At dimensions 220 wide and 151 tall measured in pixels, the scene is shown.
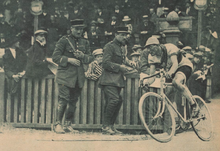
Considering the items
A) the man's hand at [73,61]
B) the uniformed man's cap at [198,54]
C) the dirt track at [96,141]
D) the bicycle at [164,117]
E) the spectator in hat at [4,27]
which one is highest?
the spectator in hat at [4,27]

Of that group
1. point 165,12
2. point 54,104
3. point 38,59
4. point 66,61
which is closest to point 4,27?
point 38,59

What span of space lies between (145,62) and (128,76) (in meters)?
0.47

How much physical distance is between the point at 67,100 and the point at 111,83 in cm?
78

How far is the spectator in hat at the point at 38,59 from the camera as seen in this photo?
20.4 feet

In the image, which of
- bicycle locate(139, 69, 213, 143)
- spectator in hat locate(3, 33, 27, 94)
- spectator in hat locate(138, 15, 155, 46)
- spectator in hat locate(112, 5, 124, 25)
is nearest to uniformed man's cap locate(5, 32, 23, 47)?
spectator in hat locate(3, 33, 27, 94)

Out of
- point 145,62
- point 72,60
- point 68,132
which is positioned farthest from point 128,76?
point 68,132

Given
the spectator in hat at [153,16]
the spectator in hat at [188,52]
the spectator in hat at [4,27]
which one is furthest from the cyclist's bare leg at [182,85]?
the spectator in hat at [4,27]

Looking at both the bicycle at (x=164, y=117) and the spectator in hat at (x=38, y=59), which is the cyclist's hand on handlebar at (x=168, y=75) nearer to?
the bicycle at (x=164, y=117)

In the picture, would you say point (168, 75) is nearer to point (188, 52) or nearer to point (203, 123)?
point (188, 52)

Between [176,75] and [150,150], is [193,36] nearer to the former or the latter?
[176,75]

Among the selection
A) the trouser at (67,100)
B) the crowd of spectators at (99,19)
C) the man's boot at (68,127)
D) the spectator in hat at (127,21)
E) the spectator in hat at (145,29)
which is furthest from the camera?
the spectator in hat at (127,21)

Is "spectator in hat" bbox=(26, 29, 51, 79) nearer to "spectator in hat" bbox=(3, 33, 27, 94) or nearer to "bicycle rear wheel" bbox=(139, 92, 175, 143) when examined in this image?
"spectator in hat" bbox=(3, 33, 27, 94)

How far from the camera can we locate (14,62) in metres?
6.46

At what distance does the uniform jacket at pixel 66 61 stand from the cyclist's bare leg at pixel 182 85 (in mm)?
1443
